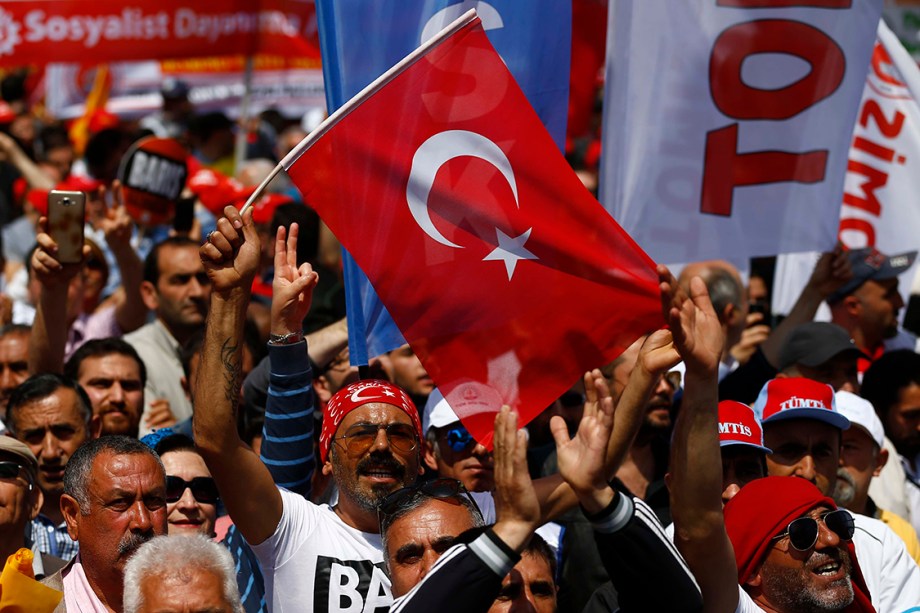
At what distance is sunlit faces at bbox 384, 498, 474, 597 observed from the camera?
4105 mm

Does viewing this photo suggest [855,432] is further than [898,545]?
Yes

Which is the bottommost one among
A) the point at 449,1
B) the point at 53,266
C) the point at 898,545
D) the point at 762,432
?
the point at 898,545

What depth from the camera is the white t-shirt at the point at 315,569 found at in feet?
14.5

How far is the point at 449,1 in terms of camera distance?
5086 millimetres

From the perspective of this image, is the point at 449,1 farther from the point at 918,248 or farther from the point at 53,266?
the point at 918,248

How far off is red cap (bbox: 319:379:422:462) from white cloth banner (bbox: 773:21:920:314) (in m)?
3.30

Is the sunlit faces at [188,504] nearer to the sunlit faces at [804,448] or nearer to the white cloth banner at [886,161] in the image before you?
the sunlit faces at [804,448]

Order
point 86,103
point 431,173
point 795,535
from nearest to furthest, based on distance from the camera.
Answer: point 795,535
point 431,173
point 86,103

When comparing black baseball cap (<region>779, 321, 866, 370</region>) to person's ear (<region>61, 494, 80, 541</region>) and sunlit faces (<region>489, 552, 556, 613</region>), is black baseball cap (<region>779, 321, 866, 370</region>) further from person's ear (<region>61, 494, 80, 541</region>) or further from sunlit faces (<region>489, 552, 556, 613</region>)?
person's ear (<region>61, 494, 80, 541</region>)

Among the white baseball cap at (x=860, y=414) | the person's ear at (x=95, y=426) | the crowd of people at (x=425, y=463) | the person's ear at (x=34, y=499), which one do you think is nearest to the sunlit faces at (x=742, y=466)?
the crowd of people at (x=425, y=463)

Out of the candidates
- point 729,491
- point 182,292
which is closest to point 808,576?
point 729,491

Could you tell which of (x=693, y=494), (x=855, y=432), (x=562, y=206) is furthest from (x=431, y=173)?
(x=855, y=432)

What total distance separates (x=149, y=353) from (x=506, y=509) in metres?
3.97

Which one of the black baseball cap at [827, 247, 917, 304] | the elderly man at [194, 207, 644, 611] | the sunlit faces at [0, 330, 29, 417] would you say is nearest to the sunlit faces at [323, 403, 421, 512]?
the elderly man at [194, 207, 644, 611]
